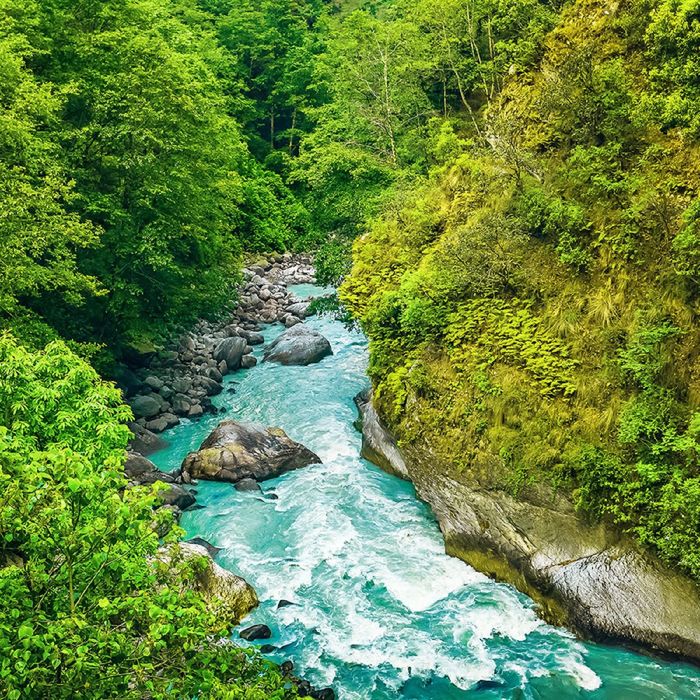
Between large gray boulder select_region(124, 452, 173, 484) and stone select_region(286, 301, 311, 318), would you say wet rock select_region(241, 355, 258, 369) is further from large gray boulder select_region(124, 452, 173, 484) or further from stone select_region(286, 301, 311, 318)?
large gray boulder select_region(124, 452, 173, 484)

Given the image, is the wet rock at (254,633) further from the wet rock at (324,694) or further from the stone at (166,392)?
the stone at (166,392)

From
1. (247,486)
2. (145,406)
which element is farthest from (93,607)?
(145,406)

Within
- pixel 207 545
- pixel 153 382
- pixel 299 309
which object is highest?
pixel 299 309

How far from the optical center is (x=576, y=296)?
12938 mm

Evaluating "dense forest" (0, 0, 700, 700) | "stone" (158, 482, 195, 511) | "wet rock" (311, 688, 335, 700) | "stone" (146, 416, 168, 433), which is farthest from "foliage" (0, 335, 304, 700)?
"stone" (146, 416, 168, 433)

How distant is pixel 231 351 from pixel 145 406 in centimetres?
541

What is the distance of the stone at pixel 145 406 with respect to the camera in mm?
19797

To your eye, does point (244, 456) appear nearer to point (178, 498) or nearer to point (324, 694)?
point (178, 498)

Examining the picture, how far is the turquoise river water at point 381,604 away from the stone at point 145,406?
239 cm

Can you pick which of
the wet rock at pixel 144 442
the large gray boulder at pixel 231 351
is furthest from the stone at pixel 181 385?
the wet rock at pixel 144 442

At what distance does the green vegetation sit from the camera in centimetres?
1056

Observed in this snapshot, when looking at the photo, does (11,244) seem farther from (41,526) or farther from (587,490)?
(587,490)

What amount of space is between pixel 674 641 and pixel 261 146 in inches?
1831

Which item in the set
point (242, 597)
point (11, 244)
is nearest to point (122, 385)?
point (11, 244)
